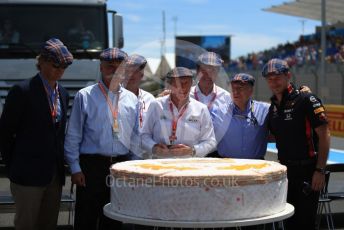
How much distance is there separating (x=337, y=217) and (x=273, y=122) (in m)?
3.11

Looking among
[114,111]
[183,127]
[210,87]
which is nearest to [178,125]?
[183,127]

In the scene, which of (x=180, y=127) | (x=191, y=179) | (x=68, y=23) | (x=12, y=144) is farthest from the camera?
(x=68, y=23)

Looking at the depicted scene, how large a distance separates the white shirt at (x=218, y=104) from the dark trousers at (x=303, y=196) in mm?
725

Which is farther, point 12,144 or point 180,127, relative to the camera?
point 180,127

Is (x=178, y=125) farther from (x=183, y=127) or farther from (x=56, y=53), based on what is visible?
(x=56, y=53)

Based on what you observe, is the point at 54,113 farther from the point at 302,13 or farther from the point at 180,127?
the point at 302,13

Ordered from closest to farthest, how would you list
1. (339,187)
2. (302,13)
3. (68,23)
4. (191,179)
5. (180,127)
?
(191,179) < (180,127) < (339,187) < (68,23) < (302,13)

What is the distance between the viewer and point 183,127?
4559 millimetres

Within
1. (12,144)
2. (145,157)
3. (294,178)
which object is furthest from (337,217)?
(12,144)

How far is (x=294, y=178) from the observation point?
189 inches

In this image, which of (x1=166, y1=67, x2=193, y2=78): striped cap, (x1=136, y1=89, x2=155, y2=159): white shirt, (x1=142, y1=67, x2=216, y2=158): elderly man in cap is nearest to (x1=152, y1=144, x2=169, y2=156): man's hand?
(x1=142, y1=67, x2=216, y2=158): elderly man in cap

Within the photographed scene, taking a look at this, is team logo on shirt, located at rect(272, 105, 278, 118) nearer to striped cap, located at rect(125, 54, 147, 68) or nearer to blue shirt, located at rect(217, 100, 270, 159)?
blue shirt, located at rect(217, 100, 270, 159)

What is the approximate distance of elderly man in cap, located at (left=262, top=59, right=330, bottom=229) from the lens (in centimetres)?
465

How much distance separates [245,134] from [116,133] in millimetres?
1166
